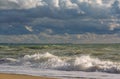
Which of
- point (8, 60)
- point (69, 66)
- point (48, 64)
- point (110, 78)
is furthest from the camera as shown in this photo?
point (8, 60)

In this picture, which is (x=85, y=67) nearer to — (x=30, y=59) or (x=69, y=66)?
(x=69, y=66)

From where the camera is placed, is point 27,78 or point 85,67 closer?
point 27,78

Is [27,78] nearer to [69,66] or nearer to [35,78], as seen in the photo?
[35,78]

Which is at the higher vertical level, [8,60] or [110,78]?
[8,60]

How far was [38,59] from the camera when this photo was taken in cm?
3238

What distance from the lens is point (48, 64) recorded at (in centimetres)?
2762

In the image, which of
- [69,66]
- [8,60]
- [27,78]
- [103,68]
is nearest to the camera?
→ [27,78]

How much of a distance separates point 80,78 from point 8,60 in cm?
1513

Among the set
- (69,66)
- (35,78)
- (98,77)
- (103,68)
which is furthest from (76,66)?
(35,78)

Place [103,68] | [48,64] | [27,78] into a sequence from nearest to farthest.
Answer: [27,78] < [103,68] < [48,64]

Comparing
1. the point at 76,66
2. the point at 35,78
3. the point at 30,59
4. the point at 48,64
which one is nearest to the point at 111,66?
the point at 76,66

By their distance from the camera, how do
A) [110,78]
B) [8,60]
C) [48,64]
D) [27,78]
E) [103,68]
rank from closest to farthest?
[27,78]
[110,78]
[103,68]
[48,64]
[8,60]

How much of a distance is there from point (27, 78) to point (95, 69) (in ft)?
25.0

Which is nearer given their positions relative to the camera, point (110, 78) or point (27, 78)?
point (27, 78)
